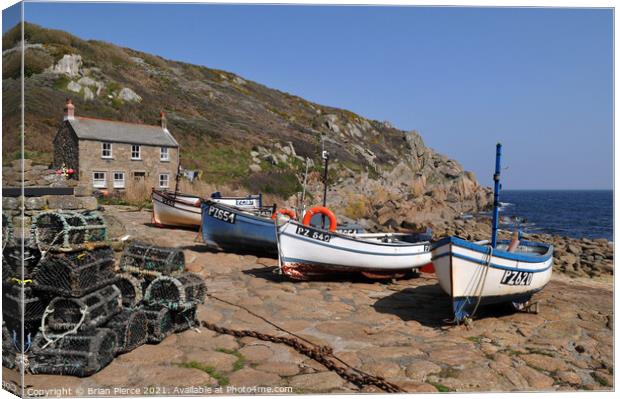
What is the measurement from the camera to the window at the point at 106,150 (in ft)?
92.9

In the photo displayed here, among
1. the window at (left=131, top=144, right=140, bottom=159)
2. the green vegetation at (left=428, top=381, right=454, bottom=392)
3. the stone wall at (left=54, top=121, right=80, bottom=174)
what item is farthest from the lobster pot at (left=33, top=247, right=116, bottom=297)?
the window at (left=131, top=144, right=140, bottom=159)

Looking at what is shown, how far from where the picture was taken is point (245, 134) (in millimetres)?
48625

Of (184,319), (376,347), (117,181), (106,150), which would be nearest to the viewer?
(376,347)

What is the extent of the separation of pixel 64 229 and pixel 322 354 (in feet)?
14.7

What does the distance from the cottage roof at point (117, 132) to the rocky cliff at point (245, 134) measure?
3769 mm

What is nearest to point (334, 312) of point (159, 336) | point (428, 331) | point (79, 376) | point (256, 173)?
point (428, 331)

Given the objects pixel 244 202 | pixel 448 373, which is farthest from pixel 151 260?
pixel 244 202

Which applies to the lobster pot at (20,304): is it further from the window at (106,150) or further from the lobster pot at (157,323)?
the window at (106,150)

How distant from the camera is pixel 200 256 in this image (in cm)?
1433

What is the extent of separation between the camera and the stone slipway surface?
597cm

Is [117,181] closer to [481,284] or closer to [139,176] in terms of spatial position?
[139,176]

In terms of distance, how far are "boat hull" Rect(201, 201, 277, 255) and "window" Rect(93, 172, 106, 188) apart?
15.5 meters

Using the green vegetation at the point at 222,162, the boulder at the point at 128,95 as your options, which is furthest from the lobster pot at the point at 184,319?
the boulder at the point at 128,95

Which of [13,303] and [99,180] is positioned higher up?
[99,180]
